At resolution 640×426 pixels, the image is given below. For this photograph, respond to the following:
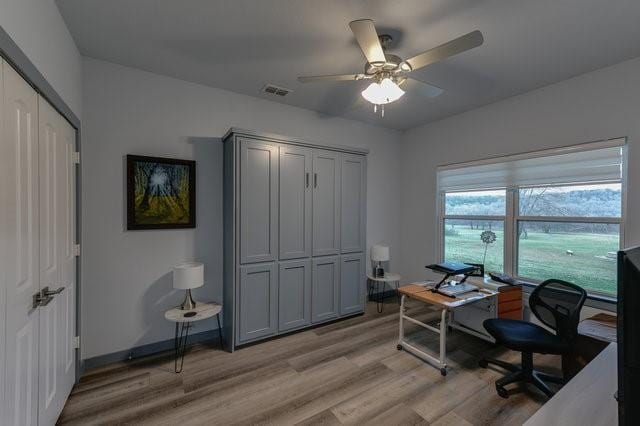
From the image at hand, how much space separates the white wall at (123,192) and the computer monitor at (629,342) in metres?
3.03

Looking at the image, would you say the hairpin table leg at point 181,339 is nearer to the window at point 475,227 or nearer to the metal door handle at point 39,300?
the metal door handle at point 39,300

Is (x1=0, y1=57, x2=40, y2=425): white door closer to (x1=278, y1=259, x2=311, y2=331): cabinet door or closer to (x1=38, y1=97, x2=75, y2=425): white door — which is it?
(x1=38, y1=97, x2=75, y2=425): white door

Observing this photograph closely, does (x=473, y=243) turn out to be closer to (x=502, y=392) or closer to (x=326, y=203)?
(x=502, y=392)

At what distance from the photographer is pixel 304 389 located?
2229mm

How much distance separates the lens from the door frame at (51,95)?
47.6 inches

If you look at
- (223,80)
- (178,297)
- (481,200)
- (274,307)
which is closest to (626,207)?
(481,200)

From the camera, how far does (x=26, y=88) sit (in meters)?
1.41

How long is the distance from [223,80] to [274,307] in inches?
98.6

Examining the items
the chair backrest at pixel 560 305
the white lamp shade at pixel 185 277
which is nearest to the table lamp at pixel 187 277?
the white lamp shade at pixel 185 277

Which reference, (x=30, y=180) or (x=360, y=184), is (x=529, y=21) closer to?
(x=360, y=184)

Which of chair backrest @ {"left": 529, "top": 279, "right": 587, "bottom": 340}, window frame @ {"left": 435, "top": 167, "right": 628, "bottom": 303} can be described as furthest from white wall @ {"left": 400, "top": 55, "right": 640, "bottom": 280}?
chair backrest @ {"left": 529, "top": 279, "right": 587, "bottom": 340}

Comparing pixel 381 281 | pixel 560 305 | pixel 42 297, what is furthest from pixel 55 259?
pixel 560 305

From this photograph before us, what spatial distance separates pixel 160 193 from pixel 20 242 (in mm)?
1439

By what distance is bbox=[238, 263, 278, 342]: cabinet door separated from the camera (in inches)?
111
